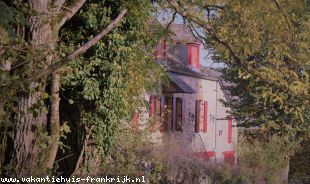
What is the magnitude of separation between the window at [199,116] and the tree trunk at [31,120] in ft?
78.2

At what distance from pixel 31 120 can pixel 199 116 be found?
82.4ft

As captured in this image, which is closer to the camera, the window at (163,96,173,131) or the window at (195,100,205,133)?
the window at (163,96,173,131)

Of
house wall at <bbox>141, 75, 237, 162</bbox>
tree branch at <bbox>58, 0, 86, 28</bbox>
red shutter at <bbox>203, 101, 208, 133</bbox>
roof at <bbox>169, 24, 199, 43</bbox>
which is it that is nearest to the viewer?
tree branch at <bbox>58, 0, 86, 28</bbox>

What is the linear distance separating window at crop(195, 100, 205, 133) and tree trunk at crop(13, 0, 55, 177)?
2382 cm

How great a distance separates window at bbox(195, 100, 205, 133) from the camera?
32531 mm

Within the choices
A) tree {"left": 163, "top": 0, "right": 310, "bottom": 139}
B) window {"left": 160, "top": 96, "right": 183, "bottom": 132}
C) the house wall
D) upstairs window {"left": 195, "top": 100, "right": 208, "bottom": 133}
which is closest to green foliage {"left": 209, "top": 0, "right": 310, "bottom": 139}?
tree {"left": 163, "top": 0, "right": 310, "bottom": 139}

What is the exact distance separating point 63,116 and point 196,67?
22.4 metres

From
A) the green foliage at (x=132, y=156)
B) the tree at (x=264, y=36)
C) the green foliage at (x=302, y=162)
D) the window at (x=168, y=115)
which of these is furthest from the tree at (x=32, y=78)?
the green foliage at (x=302, y=162)

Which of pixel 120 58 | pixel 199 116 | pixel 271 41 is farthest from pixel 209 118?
pixel 120 58

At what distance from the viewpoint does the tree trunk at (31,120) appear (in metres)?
8.34

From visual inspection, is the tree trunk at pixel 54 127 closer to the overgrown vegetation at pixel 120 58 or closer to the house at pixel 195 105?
the overgrown vegetation at pixel 120 58

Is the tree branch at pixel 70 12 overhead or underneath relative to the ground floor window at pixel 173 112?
overhead

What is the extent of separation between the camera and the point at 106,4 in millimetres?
11172

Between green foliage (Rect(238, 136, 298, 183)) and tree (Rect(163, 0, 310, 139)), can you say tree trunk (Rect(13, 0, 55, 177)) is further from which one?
green foliage (Rect(238, 136, 298, 183))
